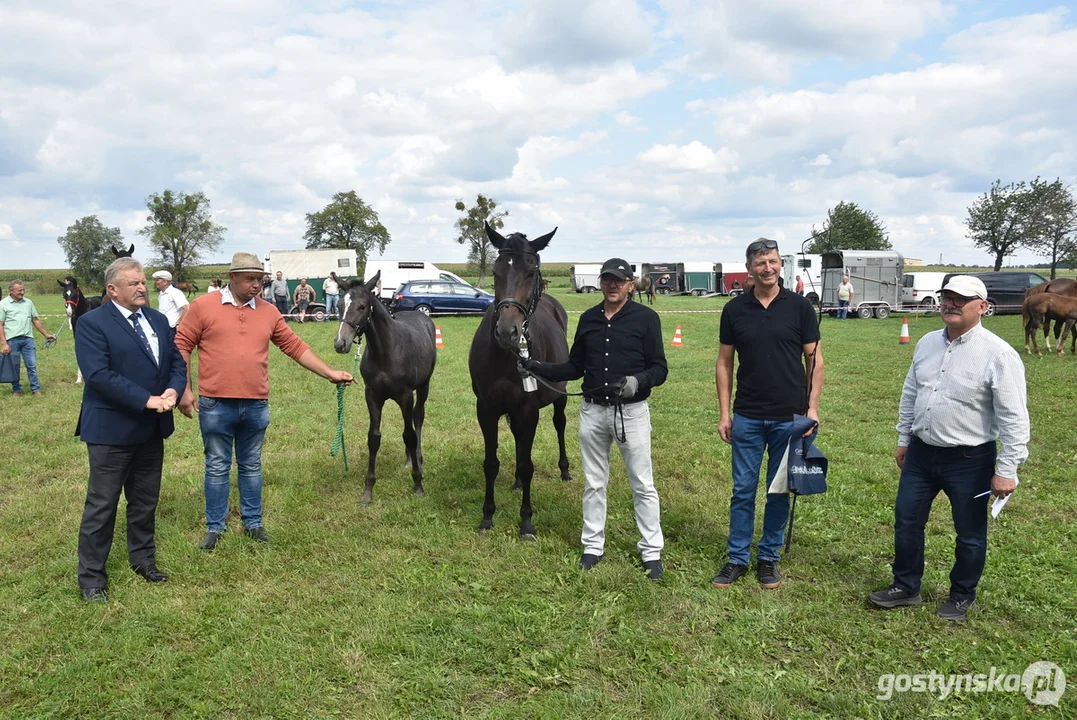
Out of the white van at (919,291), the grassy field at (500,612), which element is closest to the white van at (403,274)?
the white van at (919,291)

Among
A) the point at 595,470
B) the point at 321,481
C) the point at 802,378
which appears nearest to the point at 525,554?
the point at 595,470

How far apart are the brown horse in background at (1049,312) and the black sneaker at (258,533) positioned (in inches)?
684

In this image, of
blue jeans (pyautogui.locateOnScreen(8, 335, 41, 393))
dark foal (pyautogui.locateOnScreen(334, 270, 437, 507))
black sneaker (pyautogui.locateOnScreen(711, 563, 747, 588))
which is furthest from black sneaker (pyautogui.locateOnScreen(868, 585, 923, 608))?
blue jeans (pyautogui.locateOnScreen(8, 335, 41, 393))

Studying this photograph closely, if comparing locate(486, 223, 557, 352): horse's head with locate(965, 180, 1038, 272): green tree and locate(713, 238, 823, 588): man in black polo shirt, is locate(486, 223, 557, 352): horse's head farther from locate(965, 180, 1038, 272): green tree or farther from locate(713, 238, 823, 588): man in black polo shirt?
locate(965, 180, 1038, 272): green tree

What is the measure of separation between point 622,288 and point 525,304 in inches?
33.3

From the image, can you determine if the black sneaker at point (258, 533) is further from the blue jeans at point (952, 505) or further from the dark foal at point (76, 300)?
the dark foal at point (76, 300)

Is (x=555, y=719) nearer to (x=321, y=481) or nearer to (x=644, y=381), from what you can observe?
(x=644, y=381)

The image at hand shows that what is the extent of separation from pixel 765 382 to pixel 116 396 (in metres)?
4.44

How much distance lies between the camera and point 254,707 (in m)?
3.39

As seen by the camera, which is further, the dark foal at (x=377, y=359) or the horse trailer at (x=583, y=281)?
the horse trailer at (x=583, y=281)

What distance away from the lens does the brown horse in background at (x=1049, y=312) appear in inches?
576

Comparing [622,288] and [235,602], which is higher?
[622,288]

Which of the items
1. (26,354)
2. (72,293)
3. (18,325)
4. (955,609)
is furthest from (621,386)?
(26,354)

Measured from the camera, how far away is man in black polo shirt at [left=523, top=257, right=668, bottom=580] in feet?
15.1
